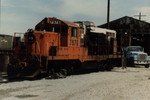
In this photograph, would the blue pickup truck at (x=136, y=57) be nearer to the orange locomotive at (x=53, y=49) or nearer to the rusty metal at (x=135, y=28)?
the orange locomotive at (x=53, y=49)

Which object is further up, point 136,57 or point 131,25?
point 131,25

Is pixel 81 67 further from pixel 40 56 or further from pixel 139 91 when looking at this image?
pixel 139 91

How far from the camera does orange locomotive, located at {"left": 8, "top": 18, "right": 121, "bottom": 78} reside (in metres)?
13.6

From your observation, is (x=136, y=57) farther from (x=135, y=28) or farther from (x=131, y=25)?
(x=131, y=25)

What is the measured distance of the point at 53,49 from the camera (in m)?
14.1

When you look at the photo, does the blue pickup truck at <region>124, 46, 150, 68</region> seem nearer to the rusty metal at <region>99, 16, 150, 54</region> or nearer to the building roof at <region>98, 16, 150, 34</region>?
the rusty metal at <region>99, 16, 150, 54</region>

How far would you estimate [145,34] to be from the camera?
38.2 meters

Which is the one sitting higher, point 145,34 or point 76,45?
point 145,34

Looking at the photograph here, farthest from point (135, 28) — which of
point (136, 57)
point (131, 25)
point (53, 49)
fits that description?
point (53, 49)

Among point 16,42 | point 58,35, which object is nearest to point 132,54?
point 58,35

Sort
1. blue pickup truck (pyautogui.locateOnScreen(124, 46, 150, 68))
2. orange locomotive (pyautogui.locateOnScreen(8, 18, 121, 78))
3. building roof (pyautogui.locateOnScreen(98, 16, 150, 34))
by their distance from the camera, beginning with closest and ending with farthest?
orange locomotive (pyautogui.locateOnScreen(8, 18, 121, 78)), blue pickup truck (pyautogui.locateOnScreen(124, 46, 150, 68)), building roof (pyautogui.locateOnScreen(98, 16, 150, 34))

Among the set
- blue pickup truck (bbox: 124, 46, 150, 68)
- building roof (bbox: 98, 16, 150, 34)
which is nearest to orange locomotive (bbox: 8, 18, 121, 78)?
blue pickup truck (bbox: 124, 46, 150, 68)

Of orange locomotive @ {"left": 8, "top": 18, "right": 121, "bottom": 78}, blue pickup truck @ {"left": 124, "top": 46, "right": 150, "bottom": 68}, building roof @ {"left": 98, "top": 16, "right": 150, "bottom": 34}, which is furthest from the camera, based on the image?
building roof @ {"left": 98, "top": 16, "right": 150, "bottom": 34}

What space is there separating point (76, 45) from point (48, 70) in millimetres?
2446
